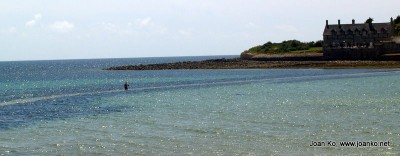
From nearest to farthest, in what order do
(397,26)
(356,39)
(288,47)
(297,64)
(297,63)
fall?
1. (297,64)
2. (297,63)
3. (356,39)
4. (288,47)
5. (397,26)

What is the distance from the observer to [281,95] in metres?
48.8

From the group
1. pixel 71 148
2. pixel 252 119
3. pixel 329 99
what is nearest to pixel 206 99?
pixel 329 99

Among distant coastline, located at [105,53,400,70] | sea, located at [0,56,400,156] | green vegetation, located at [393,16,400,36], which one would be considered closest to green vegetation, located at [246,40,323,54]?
distant coastline, located at [105,53,400,70]

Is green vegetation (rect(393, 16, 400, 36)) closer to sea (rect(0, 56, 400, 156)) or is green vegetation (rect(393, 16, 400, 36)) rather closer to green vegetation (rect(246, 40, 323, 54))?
green vegetation (rect(246, 40, 323, 54))

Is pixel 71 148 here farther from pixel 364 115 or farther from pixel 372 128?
pixel 364 115

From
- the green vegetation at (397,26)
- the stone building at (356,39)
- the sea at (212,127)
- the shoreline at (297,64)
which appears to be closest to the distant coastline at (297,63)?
the shoreline at (297,64)

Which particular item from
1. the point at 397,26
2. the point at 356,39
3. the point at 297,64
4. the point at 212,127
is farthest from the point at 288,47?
the point at 212,127

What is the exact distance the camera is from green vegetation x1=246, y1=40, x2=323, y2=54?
140 metres

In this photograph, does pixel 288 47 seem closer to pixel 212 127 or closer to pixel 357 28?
pixel 357 28

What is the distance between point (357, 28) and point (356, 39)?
88.6 inches

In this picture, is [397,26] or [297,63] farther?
[397,26]

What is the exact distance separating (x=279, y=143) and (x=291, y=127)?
446 centimetres

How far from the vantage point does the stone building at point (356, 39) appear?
383ft

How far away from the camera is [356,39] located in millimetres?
123875
